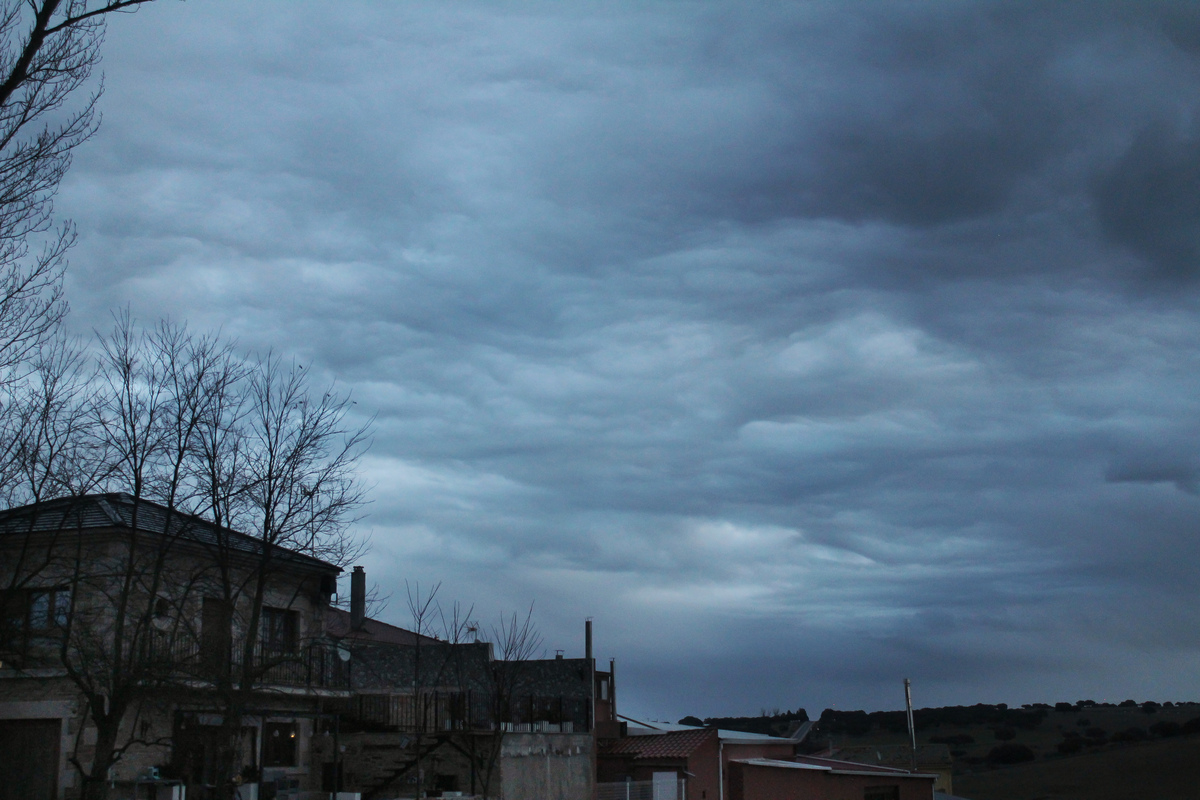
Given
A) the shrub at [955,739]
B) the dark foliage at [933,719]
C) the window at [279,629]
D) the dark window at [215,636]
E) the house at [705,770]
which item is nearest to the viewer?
the dark window at [215,636]

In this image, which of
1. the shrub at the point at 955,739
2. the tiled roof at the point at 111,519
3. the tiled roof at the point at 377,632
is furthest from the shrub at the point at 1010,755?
the tiled roof at the point at 111,519

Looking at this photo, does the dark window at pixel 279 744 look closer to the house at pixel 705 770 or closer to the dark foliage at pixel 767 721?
the house at pixel 705 770

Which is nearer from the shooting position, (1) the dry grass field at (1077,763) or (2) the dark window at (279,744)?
(2) the dark window at (279,744)

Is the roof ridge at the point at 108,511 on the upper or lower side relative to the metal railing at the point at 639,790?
upper

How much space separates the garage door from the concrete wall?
11632 mm

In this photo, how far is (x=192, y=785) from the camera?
1062 inches

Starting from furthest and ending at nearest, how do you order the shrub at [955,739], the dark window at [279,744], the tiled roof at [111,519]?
the shrub at [955,739], the dark window at [279,744], the tiled roof at [111,519]

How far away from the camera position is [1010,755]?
101688mm

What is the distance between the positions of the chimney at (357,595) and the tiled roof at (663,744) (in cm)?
1053

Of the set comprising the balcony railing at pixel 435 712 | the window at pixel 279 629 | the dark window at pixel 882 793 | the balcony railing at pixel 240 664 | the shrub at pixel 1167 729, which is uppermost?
the window at pixel 279 629

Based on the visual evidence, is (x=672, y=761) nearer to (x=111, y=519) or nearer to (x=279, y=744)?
(x=279, y=744)

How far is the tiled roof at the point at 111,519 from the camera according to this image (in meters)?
23.3

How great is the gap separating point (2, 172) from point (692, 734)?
103 ft

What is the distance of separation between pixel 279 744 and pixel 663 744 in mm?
13657
